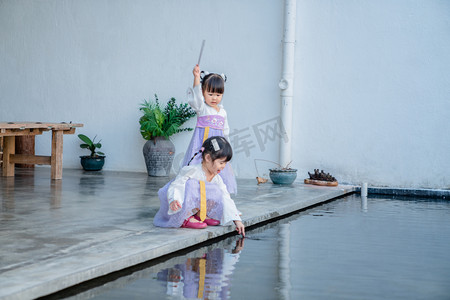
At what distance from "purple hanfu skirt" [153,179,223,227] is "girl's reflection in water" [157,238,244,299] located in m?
0.33

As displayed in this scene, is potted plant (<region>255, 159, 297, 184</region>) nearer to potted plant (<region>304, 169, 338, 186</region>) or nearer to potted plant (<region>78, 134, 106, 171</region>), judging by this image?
potted plant (<region>304, 169, 338, 186</region>)

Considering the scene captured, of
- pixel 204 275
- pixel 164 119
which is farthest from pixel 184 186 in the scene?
pixel 164 119

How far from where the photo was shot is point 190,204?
378 centimetres

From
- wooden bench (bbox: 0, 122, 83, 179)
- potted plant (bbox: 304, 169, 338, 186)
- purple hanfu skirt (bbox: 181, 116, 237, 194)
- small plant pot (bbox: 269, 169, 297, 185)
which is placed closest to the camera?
purple hanfu skirt (bbox: 181, 116, 237, 194)

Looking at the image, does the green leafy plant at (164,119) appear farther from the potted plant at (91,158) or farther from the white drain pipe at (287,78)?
the white drain pipe at (287,78)

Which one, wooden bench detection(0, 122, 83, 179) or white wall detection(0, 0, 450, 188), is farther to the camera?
white wall detection(0, 0, 450, 188)

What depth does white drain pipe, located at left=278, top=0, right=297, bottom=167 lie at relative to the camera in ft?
26.0

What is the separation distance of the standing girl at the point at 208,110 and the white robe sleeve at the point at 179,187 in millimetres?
1004

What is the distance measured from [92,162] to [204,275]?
20.5 ft

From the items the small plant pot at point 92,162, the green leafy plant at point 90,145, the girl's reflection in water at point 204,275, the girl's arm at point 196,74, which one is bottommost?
→ the girl's reflection in water at point 204,275

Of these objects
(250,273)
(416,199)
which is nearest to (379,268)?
(250,273)

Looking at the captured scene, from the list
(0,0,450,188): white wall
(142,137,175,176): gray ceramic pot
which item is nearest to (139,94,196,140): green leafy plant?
(142,137,175,176): gray ceramic pot

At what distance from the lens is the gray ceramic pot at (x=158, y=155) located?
26.8ft

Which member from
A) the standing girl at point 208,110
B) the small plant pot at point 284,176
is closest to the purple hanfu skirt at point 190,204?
the standing girl at point 208,110
